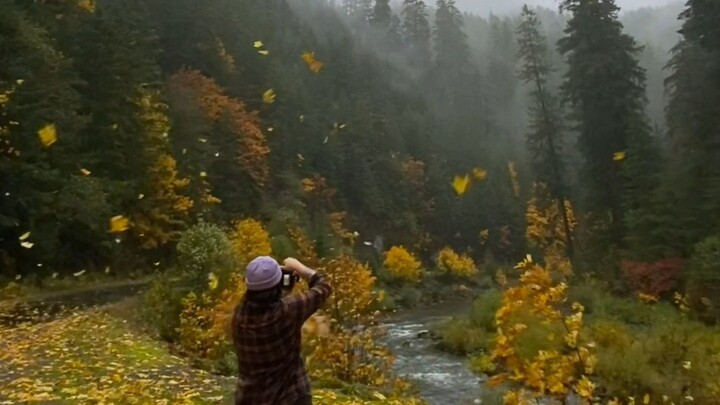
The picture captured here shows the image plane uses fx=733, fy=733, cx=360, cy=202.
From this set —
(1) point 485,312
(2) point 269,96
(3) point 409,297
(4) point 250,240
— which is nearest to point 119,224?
(4) point 250,240

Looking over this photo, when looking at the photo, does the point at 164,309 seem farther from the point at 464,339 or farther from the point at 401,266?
the point at 401,266

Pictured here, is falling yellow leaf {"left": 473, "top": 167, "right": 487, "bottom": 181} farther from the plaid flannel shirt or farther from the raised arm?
the plaid flannel shirt

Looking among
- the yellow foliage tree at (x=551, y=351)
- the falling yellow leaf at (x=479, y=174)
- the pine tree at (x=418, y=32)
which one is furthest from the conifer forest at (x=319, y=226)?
the pine tree at (x=418, y=32)

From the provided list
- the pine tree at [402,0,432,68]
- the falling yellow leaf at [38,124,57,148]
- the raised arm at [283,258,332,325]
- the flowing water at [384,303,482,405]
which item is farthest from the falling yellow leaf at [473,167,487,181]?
the raised arm at [283,258,332,325]

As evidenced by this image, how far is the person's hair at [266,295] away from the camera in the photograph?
4.92m

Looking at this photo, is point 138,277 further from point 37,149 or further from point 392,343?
point 392,343

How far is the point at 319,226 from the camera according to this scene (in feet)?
170

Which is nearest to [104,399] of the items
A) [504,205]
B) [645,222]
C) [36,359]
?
[36,359]

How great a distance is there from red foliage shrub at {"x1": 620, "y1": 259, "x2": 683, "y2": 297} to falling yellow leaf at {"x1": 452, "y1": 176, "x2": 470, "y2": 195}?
182 feet

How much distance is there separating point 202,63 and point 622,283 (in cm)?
3542

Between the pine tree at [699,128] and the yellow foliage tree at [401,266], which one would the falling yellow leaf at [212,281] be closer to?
the pine tree at [699,128]

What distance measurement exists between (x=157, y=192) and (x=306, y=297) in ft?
105

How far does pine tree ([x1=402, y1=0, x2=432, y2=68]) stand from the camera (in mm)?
121562

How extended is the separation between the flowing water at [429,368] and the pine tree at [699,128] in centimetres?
1187
